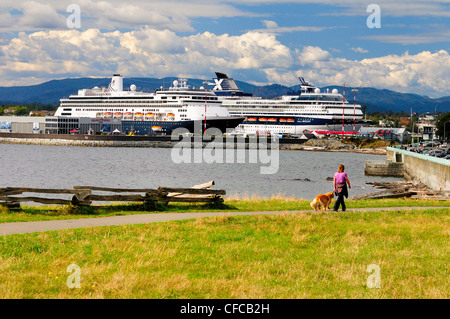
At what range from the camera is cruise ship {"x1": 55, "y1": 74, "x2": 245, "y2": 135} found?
133m

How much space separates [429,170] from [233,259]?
1389 inches

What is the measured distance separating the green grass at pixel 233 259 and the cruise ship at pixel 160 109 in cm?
11602

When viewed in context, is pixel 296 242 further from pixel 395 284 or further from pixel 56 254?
pixel 56 254

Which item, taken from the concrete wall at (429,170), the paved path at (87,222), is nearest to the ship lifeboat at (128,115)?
the concrete wall at (429,170)

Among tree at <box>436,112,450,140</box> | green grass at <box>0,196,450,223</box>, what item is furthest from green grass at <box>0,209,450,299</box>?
tree at <box>436,112,450,140</box>

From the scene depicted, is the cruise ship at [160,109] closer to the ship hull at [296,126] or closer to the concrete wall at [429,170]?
the ship hull at [296,126]

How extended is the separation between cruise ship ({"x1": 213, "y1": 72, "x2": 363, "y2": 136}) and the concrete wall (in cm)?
8197

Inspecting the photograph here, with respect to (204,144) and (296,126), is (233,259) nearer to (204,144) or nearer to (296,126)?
(204,144)

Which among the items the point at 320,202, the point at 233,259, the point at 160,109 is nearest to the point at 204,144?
the point at 160,109

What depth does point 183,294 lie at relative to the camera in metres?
8.77

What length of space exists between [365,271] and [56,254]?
6012 mm

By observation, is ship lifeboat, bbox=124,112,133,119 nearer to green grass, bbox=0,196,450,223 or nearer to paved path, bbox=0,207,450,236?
green grass, bbox=0,196,450,223
